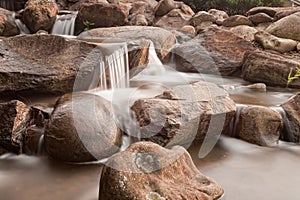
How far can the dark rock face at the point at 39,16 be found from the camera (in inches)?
349

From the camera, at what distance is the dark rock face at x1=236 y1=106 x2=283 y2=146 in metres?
4.05

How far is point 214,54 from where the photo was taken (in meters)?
7.20

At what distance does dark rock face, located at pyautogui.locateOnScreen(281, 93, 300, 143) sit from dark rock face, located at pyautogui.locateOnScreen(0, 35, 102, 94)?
2788 millimetres

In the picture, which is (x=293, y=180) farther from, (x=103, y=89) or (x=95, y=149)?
(x=103, y=89)

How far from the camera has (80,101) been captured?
3639 mm

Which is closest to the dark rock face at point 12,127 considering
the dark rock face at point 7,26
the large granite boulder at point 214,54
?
the large granite boulder at point 214,54

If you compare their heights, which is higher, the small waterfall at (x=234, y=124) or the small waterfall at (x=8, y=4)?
the small waterfall at (x=8, y=4)

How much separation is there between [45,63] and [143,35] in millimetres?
2769

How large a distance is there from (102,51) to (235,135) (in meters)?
2.37

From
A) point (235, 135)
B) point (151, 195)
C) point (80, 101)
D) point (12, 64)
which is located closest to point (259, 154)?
point (235, 135)

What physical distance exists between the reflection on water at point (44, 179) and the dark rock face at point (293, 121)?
7.90 feet

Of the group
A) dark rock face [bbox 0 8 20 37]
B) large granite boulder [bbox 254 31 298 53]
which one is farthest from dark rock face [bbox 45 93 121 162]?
dark rock face [bbox 0 8 20 37]

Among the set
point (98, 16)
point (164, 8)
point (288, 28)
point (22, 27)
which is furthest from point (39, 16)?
point (288, 28)

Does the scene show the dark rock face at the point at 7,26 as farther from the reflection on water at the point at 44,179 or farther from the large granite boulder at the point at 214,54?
the reflection on water at the point at 44,179
